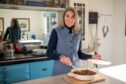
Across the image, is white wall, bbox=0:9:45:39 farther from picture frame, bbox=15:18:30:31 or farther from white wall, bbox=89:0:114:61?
white wall, bbox=89:0:114:61

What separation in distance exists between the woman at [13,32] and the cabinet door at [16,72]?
586mm

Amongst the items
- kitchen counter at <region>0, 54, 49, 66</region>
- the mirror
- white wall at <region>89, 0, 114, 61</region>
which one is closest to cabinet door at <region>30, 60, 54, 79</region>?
kitchen counter at <region>0, 54, 49, 66</region>

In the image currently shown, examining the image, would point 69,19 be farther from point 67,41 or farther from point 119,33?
point 119,33

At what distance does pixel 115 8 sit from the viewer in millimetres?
4004

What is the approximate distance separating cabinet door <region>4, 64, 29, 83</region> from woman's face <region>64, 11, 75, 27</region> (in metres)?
1.01

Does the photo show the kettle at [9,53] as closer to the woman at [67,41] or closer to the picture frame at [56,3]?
the woman at [67,41]

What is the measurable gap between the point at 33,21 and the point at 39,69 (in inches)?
33.6

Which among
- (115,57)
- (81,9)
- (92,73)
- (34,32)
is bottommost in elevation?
(115,57)

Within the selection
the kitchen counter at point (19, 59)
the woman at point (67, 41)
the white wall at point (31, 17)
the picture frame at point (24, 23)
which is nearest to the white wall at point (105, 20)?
the white wall at point (31, 17)

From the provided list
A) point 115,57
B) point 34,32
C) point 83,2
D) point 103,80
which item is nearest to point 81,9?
point 83,2

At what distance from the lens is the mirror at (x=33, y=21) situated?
2878 millimetres

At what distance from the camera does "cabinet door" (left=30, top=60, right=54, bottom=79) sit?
2.70 m

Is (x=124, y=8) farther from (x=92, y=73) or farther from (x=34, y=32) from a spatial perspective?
(x=92, y=73)

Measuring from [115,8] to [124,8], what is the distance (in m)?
0.25
